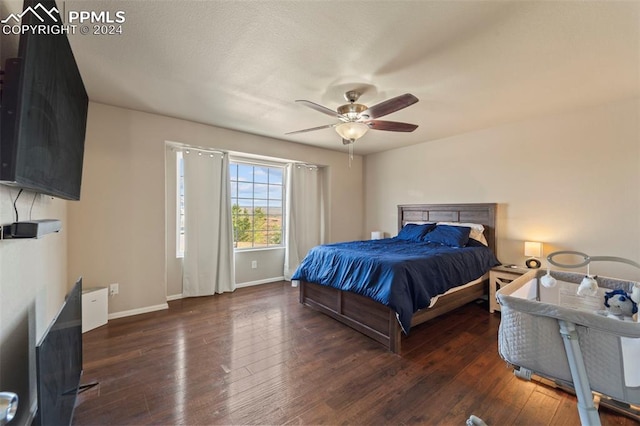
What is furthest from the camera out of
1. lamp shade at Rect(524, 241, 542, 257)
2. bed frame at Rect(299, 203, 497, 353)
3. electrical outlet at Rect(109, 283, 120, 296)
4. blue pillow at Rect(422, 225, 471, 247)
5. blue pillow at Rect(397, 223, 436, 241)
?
blue pillow at Rect(397, 223, 436, 241)

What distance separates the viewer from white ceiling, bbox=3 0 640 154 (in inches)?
63.4

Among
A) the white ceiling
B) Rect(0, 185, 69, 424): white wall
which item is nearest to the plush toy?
the white ceiling

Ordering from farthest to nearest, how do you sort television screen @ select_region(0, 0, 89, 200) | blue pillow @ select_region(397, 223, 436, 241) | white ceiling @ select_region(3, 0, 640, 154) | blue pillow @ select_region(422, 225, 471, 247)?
blue pillow @ select_region(397, 223, 436, 241) < blue pillow @ select_region(422, 225, 471, 247) < white ceiling @ select_region(3, 0, 640, 154) < television screen @ select_region(0, 0, 89, 200)

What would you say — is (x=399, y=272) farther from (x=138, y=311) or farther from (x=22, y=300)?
(x=138, y=311)

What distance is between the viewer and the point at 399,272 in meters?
2.43

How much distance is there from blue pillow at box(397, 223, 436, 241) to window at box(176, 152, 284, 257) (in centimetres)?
228

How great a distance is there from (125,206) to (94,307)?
1157 millimetres

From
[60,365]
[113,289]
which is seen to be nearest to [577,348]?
[60,365]

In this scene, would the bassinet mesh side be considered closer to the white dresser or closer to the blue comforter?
the blue comforter

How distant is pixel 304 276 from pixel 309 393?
1581 millimetres

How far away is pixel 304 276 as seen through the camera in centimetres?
334

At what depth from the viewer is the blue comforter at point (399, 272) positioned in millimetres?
2377

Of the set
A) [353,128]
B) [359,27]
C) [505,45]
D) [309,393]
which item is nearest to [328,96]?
[353,128]

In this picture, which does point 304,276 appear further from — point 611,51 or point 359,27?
point 611,51
